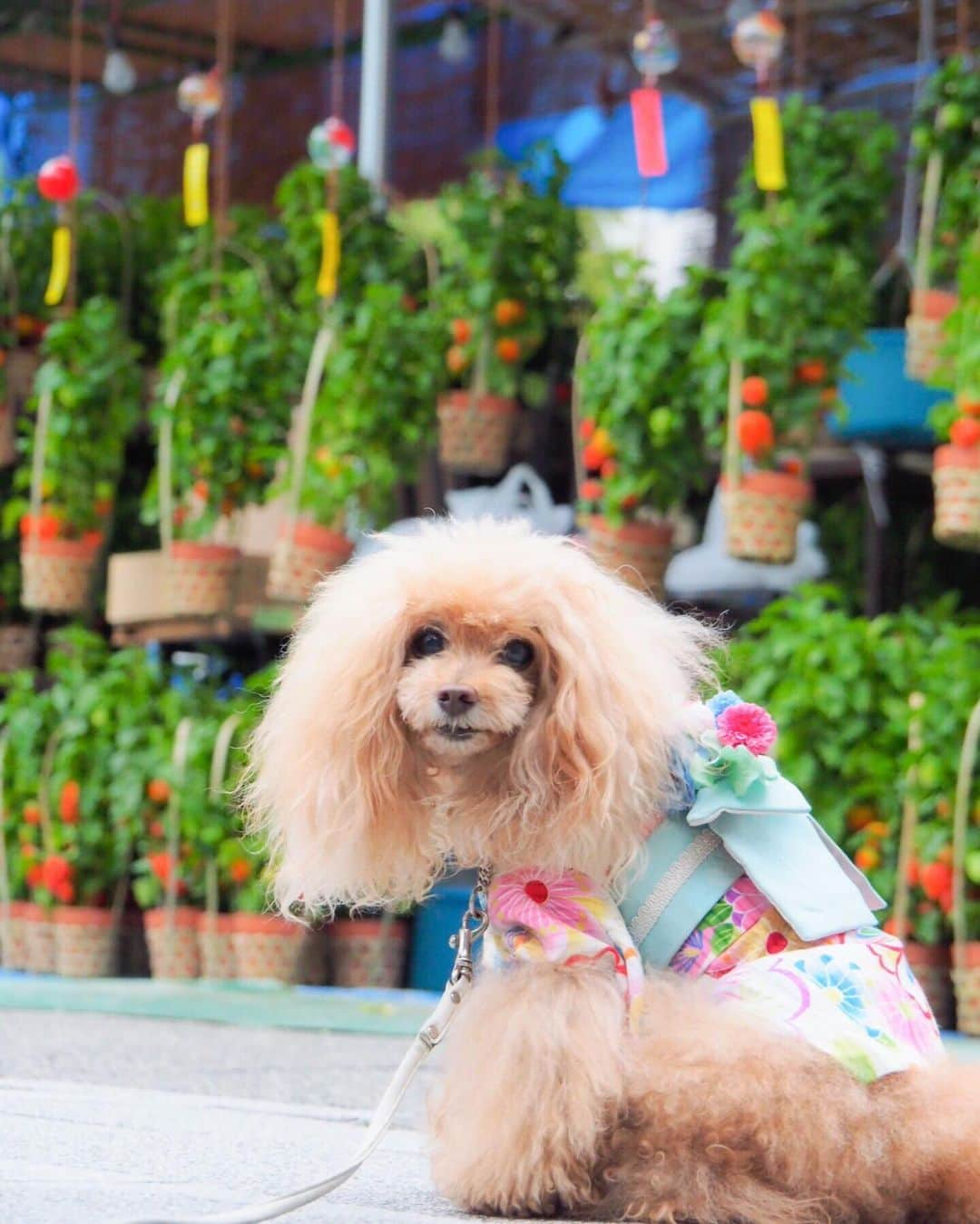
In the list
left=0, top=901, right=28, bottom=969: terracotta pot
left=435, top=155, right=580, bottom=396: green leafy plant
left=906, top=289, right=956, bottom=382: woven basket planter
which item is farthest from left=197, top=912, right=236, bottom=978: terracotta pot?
left=906, top=289, right=956, bottom=382: woven basket planter

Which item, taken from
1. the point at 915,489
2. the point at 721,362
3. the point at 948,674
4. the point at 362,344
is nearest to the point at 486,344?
the point at 362,344

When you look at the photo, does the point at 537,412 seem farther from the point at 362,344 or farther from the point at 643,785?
the point at 643,785

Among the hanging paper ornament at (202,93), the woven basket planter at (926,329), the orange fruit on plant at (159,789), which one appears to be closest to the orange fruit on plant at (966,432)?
the woven basket planter at (926,329)

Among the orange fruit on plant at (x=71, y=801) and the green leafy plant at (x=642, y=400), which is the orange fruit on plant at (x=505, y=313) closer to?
the green leafy plant at (x=642, y=400)

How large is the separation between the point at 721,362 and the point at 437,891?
5.65 feet

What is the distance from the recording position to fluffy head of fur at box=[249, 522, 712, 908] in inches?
93.4

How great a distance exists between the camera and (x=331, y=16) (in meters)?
6.99

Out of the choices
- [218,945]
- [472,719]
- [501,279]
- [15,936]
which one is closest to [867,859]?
[218,945]

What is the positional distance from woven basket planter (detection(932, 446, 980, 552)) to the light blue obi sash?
7.80 ft

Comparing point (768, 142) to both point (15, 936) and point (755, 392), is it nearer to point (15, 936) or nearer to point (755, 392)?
point (755, 392)

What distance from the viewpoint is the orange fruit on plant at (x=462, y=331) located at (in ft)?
19.4

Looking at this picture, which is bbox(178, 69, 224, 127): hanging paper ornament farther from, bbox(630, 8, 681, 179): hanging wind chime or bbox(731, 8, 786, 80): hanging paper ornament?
bbox(731, 8, 786, 80): hanging paper ornament

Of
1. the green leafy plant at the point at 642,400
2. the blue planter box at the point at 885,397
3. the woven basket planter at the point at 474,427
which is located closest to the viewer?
the green leafy plant at the point at 642,400

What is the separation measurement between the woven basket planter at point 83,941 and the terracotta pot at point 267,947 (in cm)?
59
